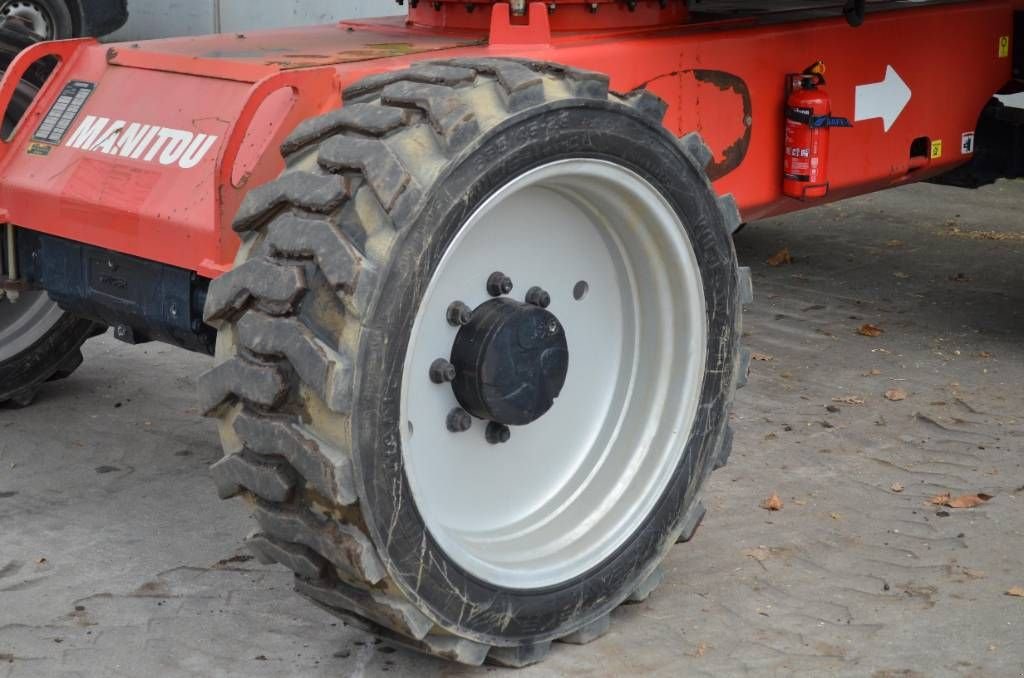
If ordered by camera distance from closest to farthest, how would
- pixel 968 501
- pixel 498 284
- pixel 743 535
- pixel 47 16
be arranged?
pixel 498 284 → pixel 743 535 → pixel 968 501 → pixel 47 16

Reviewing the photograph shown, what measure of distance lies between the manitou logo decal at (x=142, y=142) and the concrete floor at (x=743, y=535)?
1.00m

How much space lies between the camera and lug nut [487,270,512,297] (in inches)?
123

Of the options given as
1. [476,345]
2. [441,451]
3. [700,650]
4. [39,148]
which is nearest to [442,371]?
[476,345]

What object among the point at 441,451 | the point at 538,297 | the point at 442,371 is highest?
the point at 538,297

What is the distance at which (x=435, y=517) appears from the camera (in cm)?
303

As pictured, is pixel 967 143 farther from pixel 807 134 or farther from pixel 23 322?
pixel 23 322

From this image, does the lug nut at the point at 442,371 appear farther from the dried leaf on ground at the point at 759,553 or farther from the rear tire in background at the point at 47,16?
the rear tire in background at the point at 47,16

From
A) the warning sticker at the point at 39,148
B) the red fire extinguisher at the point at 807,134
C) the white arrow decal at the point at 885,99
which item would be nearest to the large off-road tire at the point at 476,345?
the red fire extinguisher at the point at 807,134

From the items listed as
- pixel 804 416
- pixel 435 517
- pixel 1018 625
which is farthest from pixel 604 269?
pixel 804 416

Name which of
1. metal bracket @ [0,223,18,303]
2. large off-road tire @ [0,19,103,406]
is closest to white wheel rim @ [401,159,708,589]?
metal bracket @ [0,223,18,303]

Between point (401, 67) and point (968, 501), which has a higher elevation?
point (401, 67)

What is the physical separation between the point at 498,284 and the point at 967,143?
7.86 feet

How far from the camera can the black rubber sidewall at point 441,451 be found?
2.70 meters

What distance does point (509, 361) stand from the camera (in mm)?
3045
